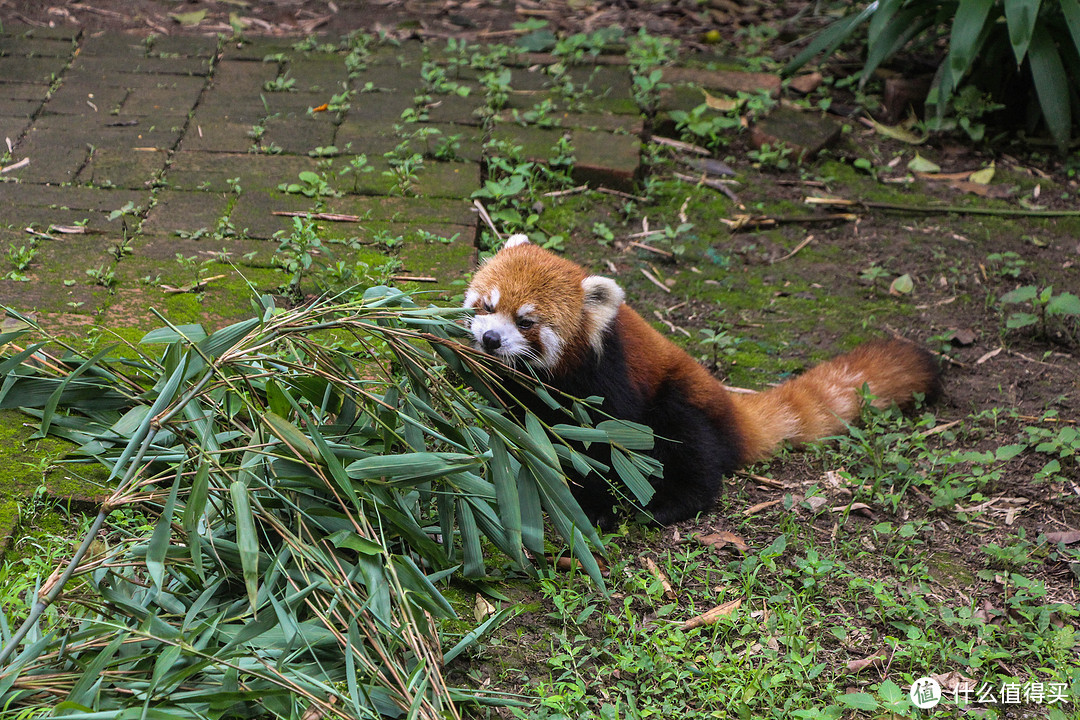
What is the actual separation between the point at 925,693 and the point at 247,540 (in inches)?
67.6

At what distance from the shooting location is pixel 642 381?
10.3 feet

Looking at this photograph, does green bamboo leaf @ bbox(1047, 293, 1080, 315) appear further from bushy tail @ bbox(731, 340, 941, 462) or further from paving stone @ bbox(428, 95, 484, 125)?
paving stone @ bbox(428, 95, 484, 125)

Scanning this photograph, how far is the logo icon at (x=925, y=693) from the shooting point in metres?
2.26

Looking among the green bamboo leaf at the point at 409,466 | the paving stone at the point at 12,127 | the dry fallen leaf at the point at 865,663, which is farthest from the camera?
the paving stone at the point at 12,127

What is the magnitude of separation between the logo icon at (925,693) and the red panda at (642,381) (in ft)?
2.97

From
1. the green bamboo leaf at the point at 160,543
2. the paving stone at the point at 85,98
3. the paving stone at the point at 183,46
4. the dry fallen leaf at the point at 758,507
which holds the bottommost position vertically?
the dry fallen leaf at the point at 758,507

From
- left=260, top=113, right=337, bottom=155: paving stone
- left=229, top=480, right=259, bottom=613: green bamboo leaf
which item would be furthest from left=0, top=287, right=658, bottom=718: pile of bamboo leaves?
left=260, top=113, right=337, bottom=155: paving stone

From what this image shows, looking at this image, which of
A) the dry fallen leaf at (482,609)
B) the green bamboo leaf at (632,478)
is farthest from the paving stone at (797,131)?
the dry fallen leaf at (482,609)

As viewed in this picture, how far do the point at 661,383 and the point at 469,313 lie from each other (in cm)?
75

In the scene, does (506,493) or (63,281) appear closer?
(506,493)

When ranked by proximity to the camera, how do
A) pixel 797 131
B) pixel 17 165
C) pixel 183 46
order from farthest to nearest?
1. pixel 183 46
2. pixel 797 131
3. pixel 17 165

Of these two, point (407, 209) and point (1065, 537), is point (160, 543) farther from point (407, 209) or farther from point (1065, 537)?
point (1065, 537)

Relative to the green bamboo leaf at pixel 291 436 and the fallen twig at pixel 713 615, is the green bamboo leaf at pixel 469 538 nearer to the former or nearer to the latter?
the green bamboo leaf at pixel 291 436

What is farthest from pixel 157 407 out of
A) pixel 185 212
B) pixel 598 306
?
pixel 185 212
